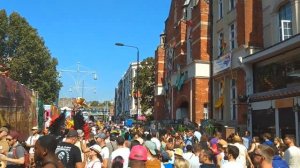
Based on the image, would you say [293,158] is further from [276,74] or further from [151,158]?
[276,74]

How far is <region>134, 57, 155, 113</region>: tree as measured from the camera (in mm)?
52719

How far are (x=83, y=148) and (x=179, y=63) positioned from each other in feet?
90.0

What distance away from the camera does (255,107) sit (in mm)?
22062

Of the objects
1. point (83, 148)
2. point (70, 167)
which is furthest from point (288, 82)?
point (70, 167)

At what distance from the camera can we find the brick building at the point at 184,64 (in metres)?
30.4

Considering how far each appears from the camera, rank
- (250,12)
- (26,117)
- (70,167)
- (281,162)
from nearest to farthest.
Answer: (70,167)
(281,162)
(26,117)
(250,12)

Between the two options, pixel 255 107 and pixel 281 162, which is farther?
pixel 255 107

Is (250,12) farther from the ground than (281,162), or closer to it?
farther from the ground

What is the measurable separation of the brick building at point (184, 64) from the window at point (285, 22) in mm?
9282

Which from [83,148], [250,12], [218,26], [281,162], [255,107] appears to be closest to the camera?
[281,162]

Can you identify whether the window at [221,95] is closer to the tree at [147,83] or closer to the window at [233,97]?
the window at [233,97]

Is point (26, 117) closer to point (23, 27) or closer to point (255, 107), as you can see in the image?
point (255, 107)

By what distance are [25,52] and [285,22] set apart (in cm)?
3078

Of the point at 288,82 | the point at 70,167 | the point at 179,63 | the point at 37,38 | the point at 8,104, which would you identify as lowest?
the point at 70,167
